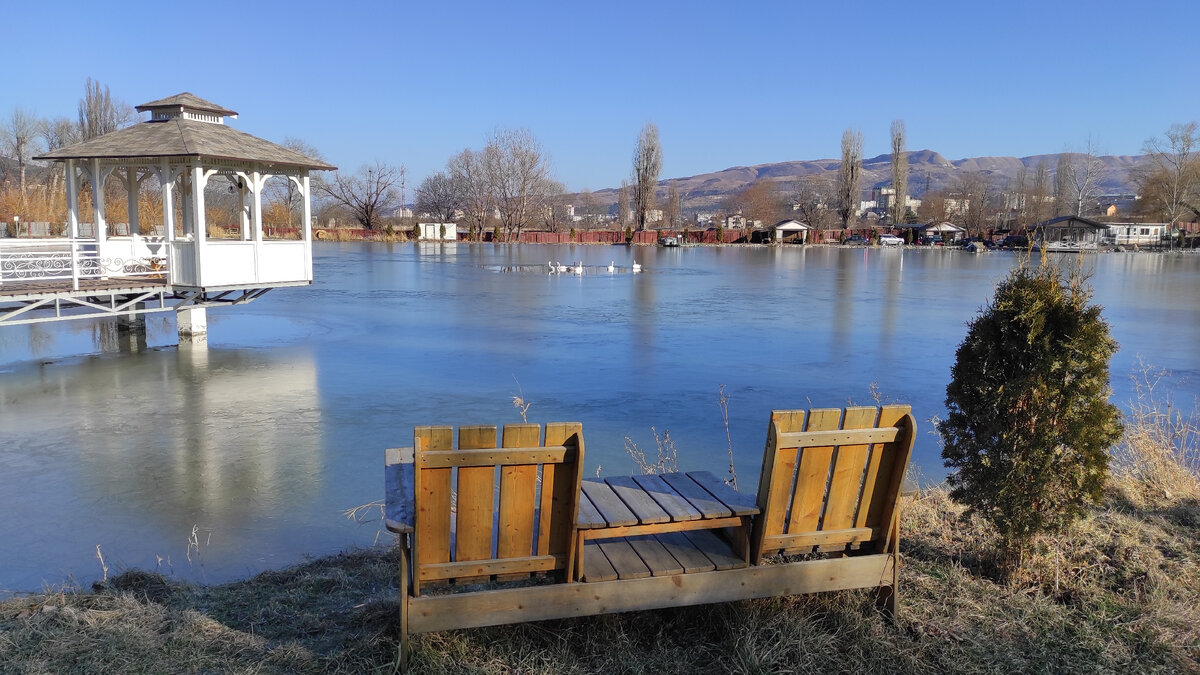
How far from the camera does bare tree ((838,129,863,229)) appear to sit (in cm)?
8712

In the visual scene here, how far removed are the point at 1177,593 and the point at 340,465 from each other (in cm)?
609

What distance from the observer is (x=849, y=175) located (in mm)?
88000

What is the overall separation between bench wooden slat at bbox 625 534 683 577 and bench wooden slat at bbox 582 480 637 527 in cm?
20

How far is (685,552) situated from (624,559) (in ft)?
0.87

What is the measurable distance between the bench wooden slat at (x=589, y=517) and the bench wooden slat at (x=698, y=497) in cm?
41

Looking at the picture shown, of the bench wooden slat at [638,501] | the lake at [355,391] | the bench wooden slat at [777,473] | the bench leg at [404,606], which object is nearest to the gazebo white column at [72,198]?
the lake at [355,391]

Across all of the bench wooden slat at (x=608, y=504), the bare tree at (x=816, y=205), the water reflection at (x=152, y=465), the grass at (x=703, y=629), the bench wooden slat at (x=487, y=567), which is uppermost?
the bare tree at (x=816, y=205)

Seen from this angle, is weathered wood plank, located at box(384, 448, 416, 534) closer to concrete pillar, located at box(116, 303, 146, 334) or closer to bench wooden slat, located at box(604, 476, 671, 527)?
bench wooden slat, located at box(604, 476, 671, 527)

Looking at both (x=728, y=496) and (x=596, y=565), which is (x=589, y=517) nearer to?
(x=596, y=565)

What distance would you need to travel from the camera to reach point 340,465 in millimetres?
7398

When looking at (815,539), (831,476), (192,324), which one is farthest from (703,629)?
(192,324)

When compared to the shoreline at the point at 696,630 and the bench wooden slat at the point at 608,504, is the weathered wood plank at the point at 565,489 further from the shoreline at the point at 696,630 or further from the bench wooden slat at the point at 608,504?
the shoreline at the point at 696,630

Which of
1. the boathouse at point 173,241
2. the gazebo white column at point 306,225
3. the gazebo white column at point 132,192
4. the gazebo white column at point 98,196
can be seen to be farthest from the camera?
the gazebo white column at point 132,192

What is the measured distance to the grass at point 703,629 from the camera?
3176mm
